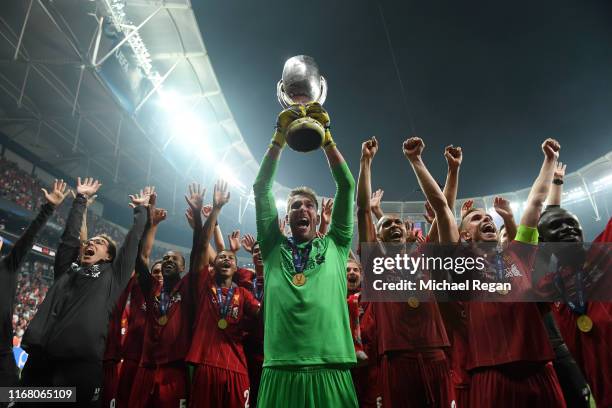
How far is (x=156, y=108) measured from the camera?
56.5 ft

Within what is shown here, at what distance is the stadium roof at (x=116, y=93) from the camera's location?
1324cm

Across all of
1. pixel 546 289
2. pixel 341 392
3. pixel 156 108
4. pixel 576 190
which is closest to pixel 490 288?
pixel 546 289

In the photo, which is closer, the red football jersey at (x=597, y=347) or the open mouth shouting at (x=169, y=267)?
the red football jersey at (x=597, y=347)

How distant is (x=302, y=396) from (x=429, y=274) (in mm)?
1755

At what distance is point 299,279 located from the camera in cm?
224

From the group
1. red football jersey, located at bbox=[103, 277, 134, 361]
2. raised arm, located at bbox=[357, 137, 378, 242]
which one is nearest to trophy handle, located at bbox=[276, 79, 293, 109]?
raised arm, located at bbox=[357, 137, 378, 242]

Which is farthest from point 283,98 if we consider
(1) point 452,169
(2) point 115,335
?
(2) point 115,335

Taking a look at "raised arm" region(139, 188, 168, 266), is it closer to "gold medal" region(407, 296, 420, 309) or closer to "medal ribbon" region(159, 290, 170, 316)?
"medal ribbon" region(159, 290, 170, 316)

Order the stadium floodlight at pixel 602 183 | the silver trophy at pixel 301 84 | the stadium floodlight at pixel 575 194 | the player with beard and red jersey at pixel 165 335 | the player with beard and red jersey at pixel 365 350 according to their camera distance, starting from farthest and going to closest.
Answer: the stadium floodlight at pixel 575 194, the stadium floodlight at pixel 602 183, the player with beard and red jersey at pixel 365 350, the player with beard and red jersey at pixel 165 335, the silver trophy at pixel 301 84

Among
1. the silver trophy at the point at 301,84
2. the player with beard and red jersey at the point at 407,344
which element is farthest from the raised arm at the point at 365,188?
the silver trophy at the point at 301,84

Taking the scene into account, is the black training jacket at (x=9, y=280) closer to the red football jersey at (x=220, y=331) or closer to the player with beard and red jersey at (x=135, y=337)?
the player with beard and red jersey at (x=135, y=337)

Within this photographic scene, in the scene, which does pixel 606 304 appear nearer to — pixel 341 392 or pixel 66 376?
pixel 341 392

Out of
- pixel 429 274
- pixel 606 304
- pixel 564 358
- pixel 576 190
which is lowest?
pixel 564 358

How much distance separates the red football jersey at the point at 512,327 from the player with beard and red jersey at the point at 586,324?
0.35m
